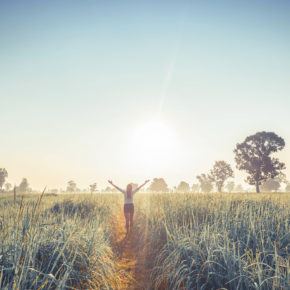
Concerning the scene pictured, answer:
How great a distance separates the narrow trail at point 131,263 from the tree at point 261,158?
119 ft

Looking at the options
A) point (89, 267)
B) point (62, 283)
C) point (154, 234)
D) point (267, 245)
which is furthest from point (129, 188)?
point (62, 283)

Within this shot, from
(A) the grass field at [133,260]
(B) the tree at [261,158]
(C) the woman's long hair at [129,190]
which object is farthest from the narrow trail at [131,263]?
(B) the tree at [261,158]

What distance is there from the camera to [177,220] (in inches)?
261

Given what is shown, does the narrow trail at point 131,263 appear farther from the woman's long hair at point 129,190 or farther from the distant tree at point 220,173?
the distant tree at point 220,173

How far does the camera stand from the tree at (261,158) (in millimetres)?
35000

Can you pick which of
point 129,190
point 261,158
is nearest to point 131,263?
point 129,190

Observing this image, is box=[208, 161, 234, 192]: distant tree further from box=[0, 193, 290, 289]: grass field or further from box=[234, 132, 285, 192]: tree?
box=[0, 193, 290, 289]: grass field

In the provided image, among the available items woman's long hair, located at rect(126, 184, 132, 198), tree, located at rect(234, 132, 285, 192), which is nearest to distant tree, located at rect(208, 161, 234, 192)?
tree, located at rect(234, 132, 285, 192)

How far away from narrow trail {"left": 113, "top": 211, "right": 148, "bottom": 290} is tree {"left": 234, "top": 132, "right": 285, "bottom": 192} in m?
36.3

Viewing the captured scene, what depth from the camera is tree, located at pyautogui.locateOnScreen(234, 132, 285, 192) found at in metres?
35.0

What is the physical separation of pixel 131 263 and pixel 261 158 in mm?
38618

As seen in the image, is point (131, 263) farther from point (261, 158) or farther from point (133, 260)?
point (261, 158)

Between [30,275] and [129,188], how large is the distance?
6.49m

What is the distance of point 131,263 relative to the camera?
538 cm
